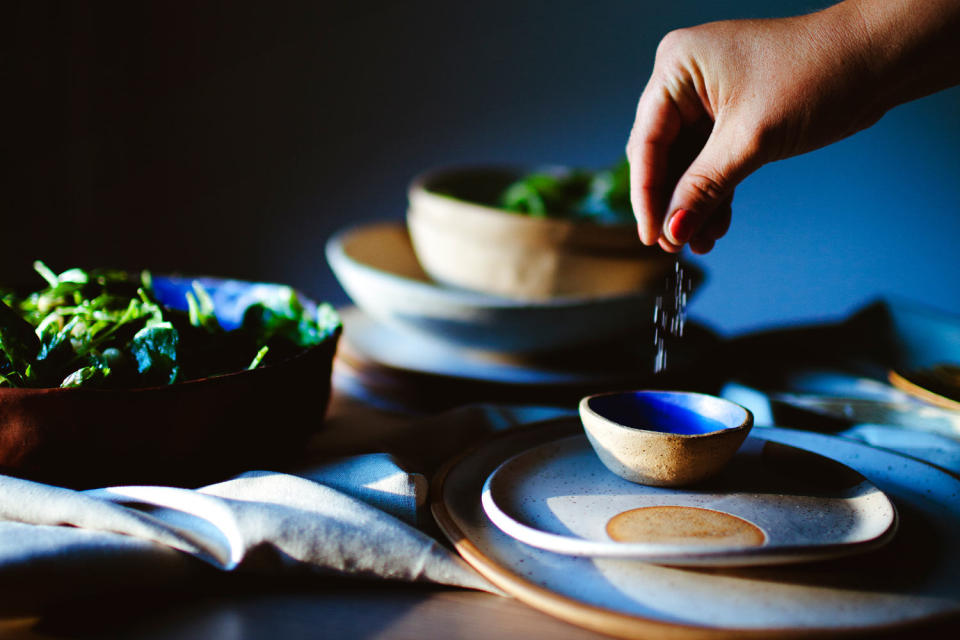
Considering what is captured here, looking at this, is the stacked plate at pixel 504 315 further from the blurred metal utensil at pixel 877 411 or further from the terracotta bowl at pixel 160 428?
the terracotta bowl at pixel 160 428

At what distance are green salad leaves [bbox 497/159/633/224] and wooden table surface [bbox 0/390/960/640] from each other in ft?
2.38

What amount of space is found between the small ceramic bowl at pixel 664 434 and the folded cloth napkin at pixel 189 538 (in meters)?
0.16

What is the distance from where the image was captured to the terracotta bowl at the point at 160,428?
0.55 meters

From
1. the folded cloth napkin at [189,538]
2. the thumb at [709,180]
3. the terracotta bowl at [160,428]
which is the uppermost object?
the thumb at [709,180]

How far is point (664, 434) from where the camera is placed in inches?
22.4

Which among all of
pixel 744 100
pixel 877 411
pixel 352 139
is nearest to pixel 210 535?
pixel 744 100

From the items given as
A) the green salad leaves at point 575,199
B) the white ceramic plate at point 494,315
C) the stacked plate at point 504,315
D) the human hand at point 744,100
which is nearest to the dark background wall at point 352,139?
the green salad leaves at point 575,199

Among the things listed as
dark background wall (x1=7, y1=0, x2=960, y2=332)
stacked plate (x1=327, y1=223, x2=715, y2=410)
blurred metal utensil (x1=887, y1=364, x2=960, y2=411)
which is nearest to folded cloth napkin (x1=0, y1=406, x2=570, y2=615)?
stacked plate (x1=327, y1=223, x2=715, y2=410)

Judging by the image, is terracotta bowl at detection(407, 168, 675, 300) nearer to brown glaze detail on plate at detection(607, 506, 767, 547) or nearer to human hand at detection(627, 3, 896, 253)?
human hand at detection(627, 3, 896, 253)

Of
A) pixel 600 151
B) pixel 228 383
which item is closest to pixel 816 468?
pixel 228 383

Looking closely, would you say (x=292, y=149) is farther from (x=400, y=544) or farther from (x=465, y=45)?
(x=400, y=544)

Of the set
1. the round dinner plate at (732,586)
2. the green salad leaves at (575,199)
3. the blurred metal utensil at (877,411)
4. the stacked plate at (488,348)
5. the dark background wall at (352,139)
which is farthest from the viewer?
the dark background wall at (352,139)

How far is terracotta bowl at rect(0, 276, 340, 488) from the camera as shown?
1.81 feet

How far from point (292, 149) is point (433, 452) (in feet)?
5.07
